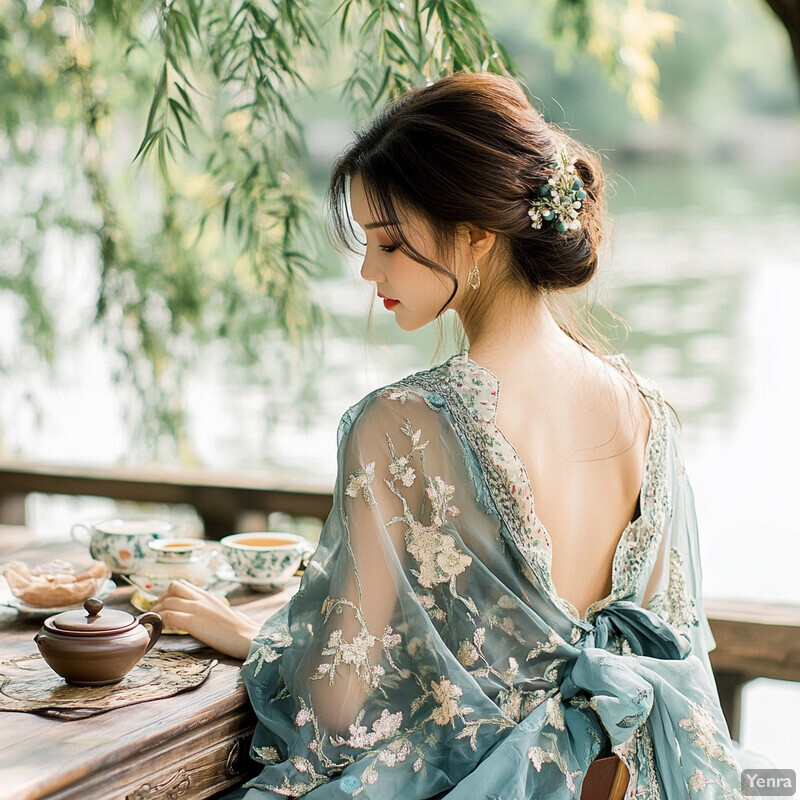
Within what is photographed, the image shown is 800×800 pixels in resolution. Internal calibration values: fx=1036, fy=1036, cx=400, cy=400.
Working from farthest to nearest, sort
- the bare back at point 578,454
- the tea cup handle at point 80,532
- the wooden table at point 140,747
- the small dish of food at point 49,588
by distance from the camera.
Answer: the tea cup handle at point 80,532 → the small dish of food at point 49,588 → the bare back at point 578,454 → the wooden table at point 140,747

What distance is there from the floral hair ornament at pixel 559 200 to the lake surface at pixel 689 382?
1679 mm

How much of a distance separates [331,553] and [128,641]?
0.30 m

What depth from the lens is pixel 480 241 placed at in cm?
151

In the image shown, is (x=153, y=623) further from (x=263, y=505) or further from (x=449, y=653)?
(x=263, y=505)

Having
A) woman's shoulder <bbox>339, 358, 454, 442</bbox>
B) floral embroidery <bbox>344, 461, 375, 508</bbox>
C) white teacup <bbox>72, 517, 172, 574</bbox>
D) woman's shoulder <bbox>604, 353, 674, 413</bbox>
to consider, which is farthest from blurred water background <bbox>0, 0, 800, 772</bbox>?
floral embroidery <bbox>344, 461, 375, 508</bbox>

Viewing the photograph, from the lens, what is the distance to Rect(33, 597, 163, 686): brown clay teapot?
4.60 ft

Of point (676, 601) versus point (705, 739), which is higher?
point (676, 601)

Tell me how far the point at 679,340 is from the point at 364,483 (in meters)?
6.84

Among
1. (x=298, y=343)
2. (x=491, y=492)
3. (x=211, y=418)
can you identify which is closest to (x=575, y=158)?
(x=491, y=492)

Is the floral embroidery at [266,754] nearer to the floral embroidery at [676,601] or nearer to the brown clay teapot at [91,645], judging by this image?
the brown clay teapot at [91,645]

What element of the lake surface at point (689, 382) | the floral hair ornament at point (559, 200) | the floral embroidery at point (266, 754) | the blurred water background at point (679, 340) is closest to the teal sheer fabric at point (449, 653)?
the floral embroidery at point (266, 754)

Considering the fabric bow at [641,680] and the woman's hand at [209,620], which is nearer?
the fabric bow at [641,680]

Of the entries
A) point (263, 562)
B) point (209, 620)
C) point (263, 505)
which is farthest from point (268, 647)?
point (263, 505)

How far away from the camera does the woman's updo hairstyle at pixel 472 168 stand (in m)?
1.45
